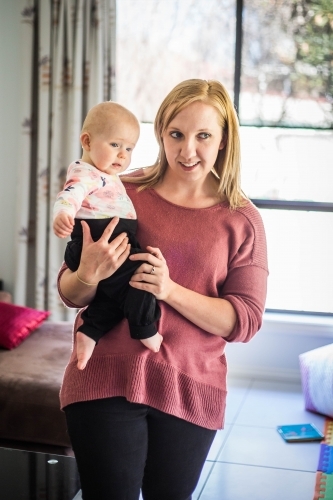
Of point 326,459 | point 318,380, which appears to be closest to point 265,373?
point 318,380

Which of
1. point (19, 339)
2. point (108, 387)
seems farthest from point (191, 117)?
point (19, 339)

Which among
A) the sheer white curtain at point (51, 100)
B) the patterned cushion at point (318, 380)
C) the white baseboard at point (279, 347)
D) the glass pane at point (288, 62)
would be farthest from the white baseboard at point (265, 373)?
the glass pane at point (288, 62)

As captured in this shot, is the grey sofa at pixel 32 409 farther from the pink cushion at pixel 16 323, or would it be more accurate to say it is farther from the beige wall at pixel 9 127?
the beige wall at pixel 9 127

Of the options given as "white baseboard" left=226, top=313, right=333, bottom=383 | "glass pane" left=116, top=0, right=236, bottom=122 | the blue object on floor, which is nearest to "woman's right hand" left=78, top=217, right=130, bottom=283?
the blue object on floor

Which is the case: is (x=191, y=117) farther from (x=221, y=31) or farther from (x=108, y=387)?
(x=221, y=31)

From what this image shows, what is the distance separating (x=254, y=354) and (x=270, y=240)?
712 millimetres

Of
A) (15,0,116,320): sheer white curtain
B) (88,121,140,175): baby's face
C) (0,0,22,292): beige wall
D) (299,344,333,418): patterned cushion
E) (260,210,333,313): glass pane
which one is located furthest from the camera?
(0,0,22,292): beige wall

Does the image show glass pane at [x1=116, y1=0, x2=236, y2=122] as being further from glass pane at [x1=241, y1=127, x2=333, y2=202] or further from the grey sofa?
the grey sofa

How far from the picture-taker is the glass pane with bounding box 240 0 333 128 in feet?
14.2

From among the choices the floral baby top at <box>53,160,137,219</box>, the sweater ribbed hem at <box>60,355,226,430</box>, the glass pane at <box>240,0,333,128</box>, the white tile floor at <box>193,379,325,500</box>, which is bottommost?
the white tile floor at <box>193,379,325,500</box>

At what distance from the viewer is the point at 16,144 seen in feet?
15.2

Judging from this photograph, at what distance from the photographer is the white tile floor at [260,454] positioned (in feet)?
9.62

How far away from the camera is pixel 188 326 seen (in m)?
1.55

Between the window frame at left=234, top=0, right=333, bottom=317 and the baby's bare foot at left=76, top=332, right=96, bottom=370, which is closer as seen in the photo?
the baby's bare foot at left=76, top=332, right=96, bottom=370
